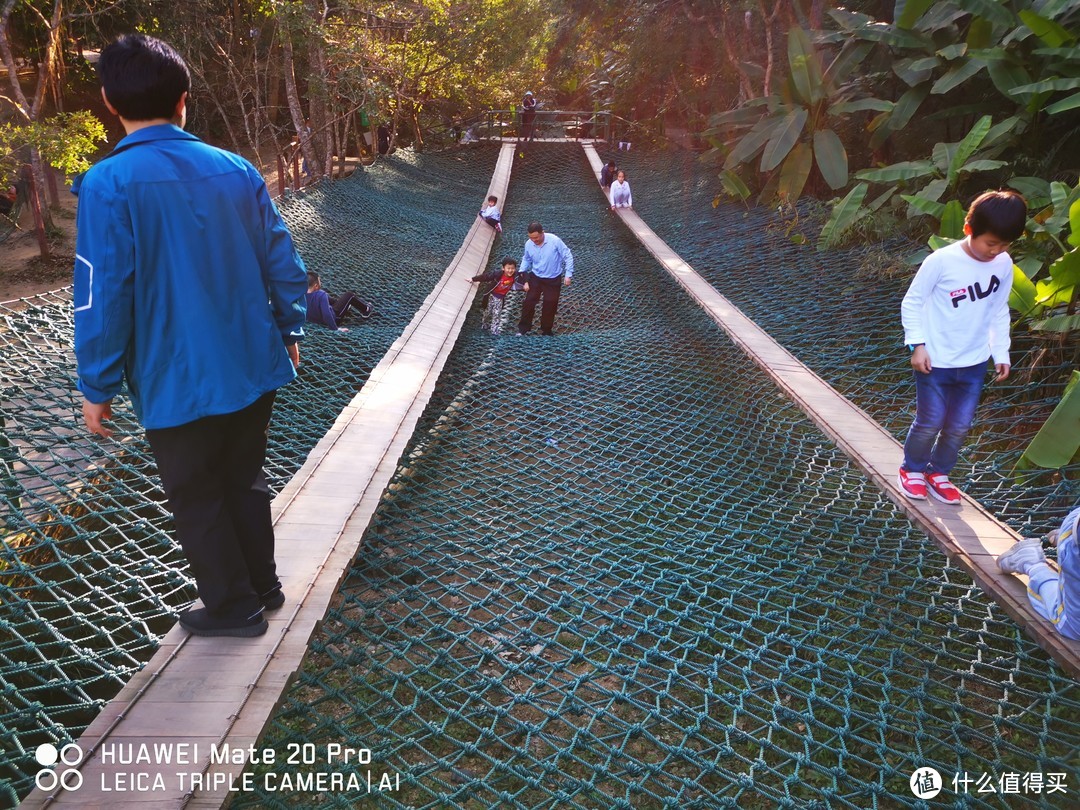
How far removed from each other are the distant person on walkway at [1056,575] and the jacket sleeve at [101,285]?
2.11m

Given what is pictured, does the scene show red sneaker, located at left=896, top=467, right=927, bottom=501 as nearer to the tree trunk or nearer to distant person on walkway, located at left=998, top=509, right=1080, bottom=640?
distant person on walkway, located at left=998, top=509, right=1080, bottom=640

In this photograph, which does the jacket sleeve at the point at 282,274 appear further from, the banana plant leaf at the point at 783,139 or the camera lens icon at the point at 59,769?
the banana plant leaf at the point at 783,139

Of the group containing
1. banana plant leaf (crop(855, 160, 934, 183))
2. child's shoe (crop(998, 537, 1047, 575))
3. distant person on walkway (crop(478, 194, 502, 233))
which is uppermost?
banana plant leaf (crop(855, 160, 934, 183))

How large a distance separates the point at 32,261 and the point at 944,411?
368 inches

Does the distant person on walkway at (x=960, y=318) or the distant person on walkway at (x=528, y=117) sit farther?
the distant person on walkway at (x=528, y=117)

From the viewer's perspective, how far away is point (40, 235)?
26.4 feet

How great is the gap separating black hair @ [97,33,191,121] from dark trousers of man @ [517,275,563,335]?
13.5 ft

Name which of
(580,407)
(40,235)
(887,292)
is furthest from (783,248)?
(40,235)

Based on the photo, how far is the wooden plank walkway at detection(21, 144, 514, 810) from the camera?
1.39m

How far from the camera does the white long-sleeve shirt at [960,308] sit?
226 centimetres

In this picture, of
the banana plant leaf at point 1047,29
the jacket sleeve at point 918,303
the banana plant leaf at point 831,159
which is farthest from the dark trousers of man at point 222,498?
the banana plant leaf at point 831,159

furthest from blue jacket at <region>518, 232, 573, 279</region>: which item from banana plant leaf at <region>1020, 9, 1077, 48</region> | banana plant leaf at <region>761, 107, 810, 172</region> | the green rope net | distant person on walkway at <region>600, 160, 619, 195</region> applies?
distant person on walkway at <region>600, 160, 619, 195</region>

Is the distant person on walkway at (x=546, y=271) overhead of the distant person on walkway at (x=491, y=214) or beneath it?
overhead

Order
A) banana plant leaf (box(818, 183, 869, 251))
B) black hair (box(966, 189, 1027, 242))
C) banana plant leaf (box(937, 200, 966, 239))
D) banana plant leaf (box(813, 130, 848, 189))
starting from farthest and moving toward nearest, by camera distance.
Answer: banana plant leaf (box(813, 130, 848, 189)), banana plant leaf (box(818, 183, 869, 251)), banana plant leaf (box(937, 200, 966, 239)), black hair (box(966, 189, 1027, 242))
